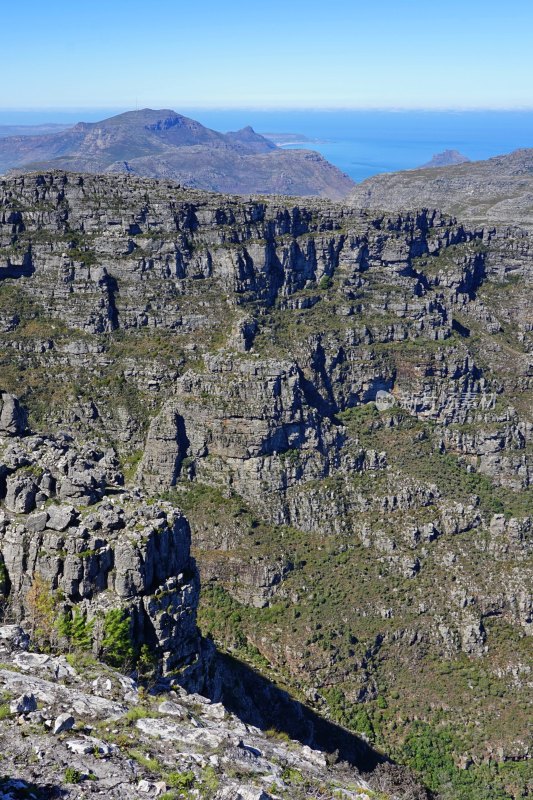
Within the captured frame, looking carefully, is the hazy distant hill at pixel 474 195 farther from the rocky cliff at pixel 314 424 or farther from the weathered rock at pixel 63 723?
the weathered rock at pixel 63 723

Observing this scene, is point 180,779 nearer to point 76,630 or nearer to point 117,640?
point 117,640

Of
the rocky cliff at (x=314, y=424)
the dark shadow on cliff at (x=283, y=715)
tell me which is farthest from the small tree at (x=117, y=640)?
the rocky cliff at (x=314, y=424)

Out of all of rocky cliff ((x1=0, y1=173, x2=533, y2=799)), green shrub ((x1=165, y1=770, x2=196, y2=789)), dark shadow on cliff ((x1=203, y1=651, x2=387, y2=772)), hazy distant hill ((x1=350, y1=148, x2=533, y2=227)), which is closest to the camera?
green shrub ((x1=165, y1=770, x2=196, y2=789))

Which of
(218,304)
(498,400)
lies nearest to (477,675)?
(498,400)

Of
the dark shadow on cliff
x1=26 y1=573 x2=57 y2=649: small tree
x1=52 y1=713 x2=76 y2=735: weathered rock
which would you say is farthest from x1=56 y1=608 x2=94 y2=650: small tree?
the dark shadow on cliff

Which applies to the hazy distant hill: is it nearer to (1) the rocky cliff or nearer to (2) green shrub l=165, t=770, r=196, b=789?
(1) the rocky cliff

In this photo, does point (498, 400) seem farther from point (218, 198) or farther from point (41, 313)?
point (41, 313)
